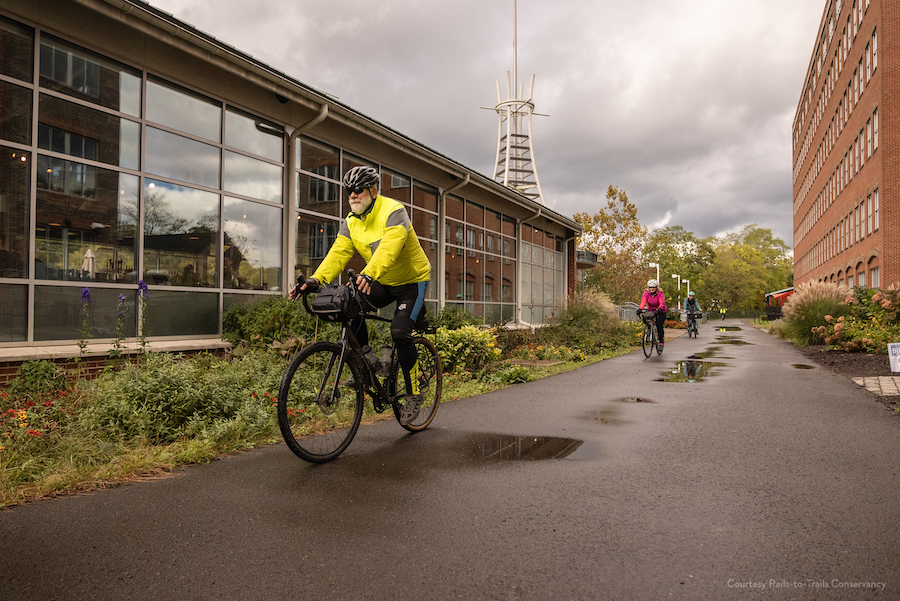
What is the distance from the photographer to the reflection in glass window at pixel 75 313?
7.36m

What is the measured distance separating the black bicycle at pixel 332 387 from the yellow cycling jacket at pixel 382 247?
25cm

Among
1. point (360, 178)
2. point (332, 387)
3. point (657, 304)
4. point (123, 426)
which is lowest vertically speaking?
point (123, 426)

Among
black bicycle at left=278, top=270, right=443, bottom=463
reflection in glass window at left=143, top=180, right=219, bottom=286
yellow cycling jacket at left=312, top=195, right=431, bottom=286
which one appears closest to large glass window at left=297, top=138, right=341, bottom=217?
reflection in glass window at left=143, top=180, right=219, bottom=286

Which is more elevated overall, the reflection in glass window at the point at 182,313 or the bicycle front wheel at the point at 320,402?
the reflection in glass window at the point at 182,313

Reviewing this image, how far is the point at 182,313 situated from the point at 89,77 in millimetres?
3345

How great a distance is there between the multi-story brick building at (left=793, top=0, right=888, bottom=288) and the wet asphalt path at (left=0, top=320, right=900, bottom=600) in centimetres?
2840

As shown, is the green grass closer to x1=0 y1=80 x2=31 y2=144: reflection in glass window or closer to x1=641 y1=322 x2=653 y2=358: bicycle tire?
x1=0 y1=80 x2=31 y2=144: reflection in glass window

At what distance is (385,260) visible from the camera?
4531 mm

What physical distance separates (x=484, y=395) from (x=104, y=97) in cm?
643

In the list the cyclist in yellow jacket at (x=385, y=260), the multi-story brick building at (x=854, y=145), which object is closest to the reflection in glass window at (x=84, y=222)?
the cyclist in yellow jacket at (x=385, y=260)

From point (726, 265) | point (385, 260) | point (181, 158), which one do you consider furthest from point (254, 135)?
point (726, 265)

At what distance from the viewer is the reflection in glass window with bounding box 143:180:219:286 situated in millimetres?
8758

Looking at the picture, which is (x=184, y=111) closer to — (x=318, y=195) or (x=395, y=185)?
(x=318, y=195)

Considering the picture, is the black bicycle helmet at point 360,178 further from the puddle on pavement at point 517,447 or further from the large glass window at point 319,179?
the large glass window at point 319,179
